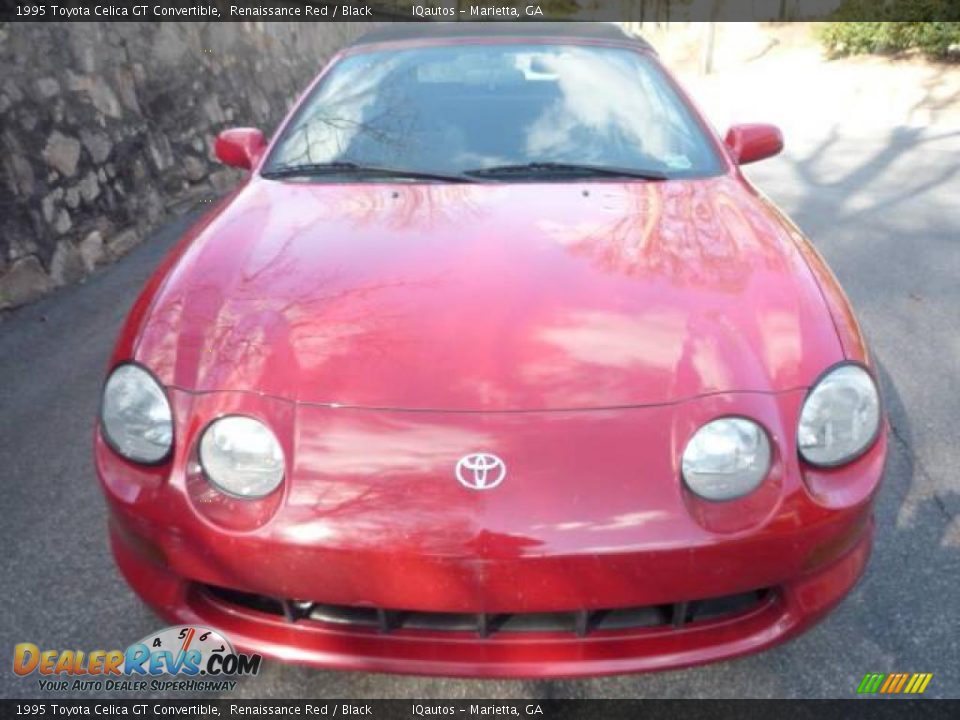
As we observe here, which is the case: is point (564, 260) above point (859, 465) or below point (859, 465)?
above

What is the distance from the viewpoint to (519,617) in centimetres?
148

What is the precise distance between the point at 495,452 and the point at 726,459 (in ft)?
1.45

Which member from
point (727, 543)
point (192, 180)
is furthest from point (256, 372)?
point (192, 180)

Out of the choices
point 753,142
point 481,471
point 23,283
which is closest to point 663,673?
point 481,471

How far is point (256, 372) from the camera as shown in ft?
5.04

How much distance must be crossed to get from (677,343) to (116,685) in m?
1.51

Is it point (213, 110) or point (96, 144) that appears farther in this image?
point (213, 110)

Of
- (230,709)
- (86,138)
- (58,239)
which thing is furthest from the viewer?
(86,138)

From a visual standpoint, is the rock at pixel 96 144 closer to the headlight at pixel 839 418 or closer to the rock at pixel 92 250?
the rock at pixel 92 250

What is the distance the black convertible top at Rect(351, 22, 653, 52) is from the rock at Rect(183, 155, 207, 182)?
2766mm

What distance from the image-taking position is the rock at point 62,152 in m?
3.98

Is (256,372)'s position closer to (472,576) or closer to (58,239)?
(472,576)

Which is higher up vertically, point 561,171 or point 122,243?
point 561,171

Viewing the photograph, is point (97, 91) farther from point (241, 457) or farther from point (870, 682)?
point (870, 682)
